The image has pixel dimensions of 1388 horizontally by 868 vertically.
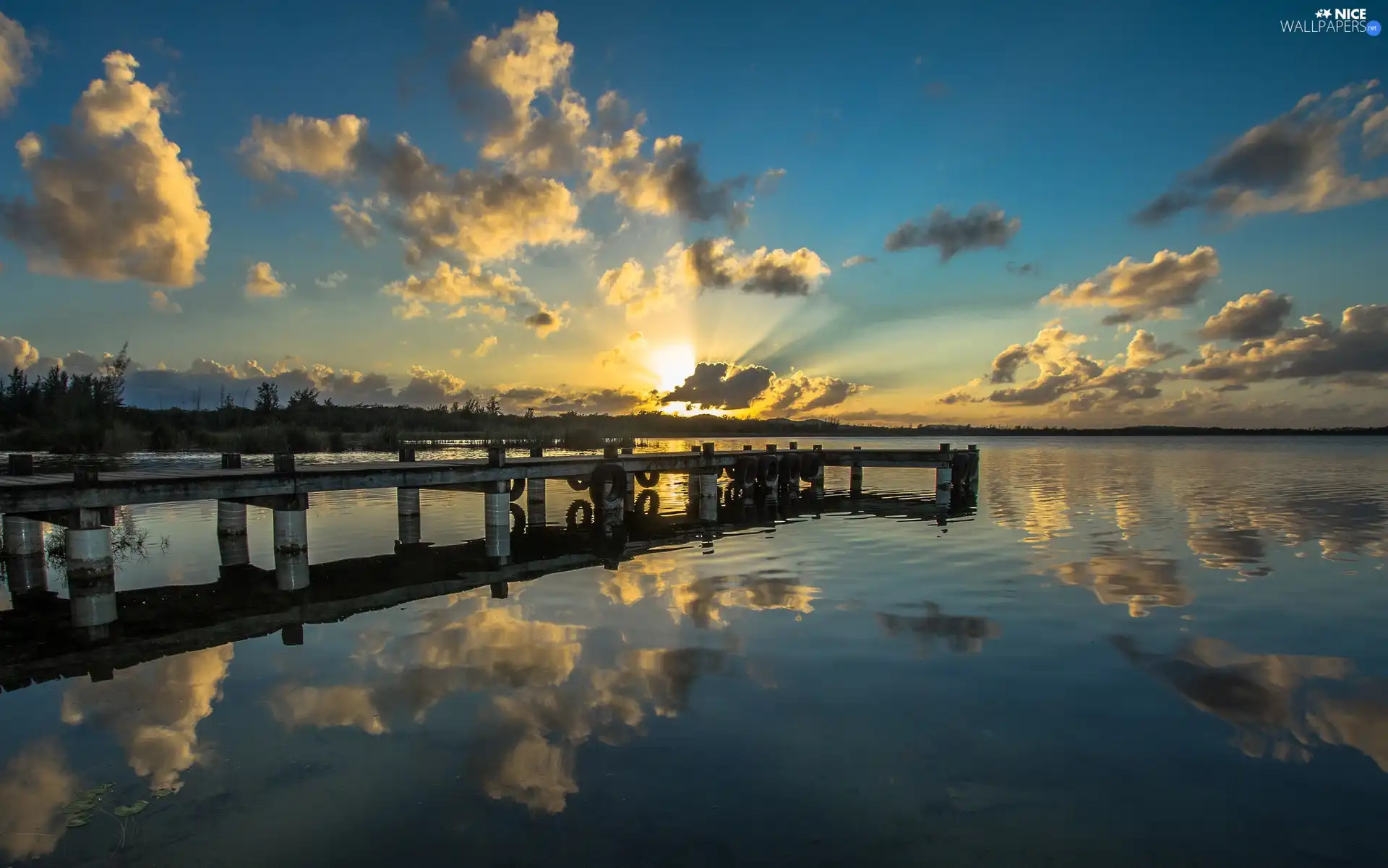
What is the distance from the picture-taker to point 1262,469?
73.1 metres

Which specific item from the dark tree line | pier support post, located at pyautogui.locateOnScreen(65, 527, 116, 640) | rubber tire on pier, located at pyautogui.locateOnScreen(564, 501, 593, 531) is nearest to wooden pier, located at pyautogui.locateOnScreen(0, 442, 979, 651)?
pier support post, located at pyautogui.locateOnScreen(65, 527, 116, 640)

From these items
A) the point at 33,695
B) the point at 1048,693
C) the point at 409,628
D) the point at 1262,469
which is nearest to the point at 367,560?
the point at 409,628

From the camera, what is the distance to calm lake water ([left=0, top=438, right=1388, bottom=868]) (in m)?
6.95

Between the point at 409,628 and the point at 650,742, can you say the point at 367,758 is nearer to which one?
the point at 650,742

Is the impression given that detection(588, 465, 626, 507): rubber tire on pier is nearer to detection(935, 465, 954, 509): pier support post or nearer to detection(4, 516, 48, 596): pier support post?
detection(4, 516, 48, 596): pier support post

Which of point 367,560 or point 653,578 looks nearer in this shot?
point 653,578

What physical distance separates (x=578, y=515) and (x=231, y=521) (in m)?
15.3

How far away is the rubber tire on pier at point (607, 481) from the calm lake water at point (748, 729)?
9964 mm

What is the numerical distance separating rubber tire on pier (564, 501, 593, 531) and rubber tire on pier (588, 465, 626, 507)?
1.53 metres

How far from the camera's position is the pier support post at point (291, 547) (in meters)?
17.4

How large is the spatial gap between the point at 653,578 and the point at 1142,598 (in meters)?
12.4

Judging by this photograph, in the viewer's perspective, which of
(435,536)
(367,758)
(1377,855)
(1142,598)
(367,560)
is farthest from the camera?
(435,536)

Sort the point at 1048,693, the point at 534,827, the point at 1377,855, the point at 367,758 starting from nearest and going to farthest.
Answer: the point at 1377,855, the point at 534,827, the point at 367,758, the point at 1048,693

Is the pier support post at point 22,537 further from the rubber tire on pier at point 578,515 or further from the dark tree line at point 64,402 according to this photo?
the dark tree line at point 64,402
